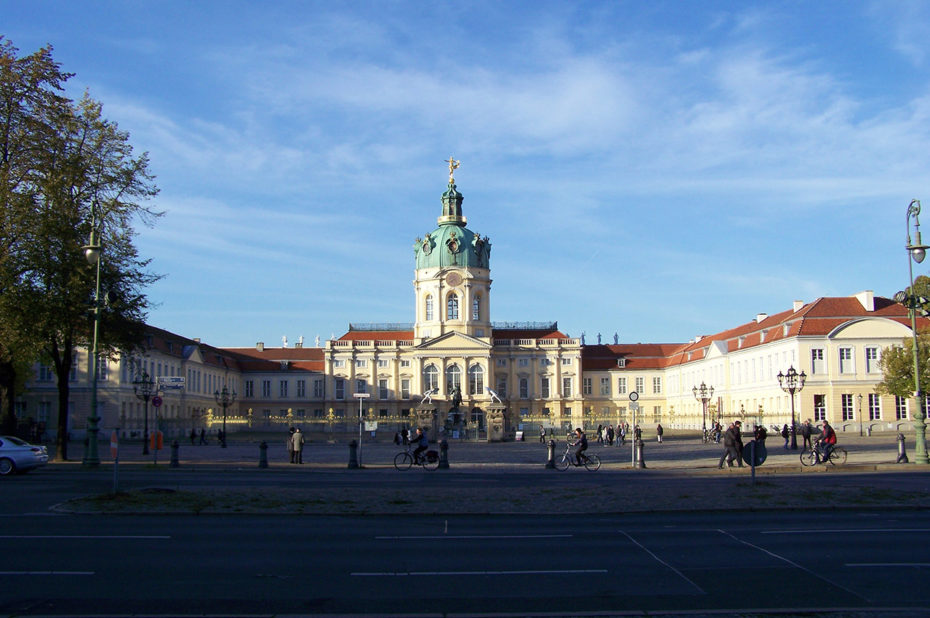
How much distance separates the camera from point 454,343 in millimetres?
110562

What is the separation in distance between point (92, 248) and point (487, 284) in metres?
87.5

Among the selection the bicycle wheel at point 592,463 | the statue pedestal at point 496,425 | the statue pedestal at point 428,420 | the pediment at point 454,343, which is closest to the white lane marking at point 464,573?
the bicycle wheel at point 592,463

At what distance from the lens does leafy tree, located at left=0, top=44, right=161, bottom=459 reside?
117 ft

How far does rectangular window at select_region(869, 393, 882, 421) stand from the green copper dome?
51696 mm

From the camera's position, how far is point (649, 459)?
4341cm

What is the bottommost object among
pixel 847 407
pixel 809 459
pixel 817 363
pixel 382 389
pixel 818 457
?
pixel 809 459

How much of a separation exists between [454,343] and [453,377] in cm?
437

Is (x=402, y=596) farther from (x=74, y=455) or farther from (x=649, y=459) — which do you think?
(x=74, y=455)

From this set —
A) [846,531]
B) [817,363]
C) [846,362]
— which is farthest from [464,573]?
[846,362]

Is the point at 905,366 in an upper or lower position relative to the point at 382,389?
upper

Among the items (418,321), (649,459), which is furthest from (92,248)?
(418,321)

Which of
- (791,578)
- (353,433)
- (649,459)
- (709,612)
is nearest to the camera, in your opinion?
(709,612)

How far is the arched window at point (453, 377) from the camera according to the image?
363 feet

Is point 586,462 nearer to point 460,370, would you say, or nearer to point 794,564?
point 794,564
